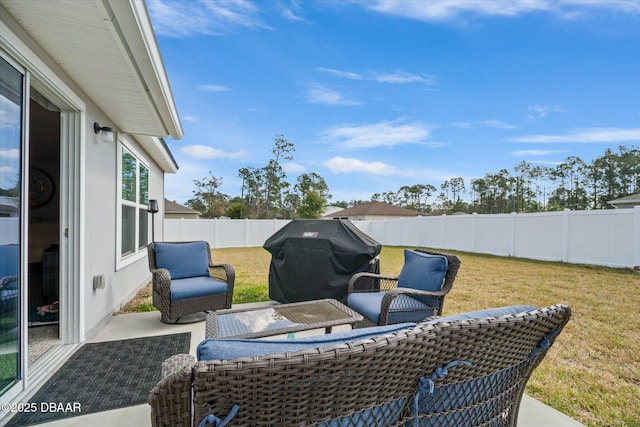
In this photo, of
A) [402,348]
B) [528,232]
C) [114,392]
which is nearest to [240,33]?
[114,392]

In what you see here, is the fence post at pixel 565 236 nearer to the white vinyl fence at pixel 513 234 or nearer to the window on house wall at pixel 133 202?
the white vinyl fence at pixel 513 234

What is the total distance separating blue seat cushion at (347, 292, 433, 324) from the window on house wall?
3.94 metres

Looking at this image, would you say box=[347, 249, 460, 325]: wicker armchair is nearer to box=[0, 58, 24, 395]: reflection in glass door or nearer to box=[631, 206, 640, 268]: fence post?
box=[0, 58, 24, 395]: reflection in glass door

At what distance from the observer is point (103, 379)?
→ 263cm

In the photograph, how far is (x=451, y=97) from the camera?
1278 centimetres

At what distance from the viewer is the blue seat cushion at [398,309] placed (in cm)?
304

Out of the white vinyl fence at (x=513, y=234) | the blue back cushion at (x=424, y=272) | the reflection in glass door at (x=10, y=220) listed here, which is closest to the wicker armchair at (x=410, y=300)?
the blue back cushion at (x=424, y=272)

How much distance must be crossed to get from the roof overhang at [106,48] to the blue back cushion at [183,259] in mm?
1858

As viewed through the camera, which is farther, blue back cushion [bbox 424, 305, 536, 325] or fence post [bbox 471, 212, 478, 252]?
fence post [bbox 471, 212, 478, 252]

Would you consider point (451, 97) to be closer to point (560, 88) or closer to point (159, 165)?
point (560, 88)

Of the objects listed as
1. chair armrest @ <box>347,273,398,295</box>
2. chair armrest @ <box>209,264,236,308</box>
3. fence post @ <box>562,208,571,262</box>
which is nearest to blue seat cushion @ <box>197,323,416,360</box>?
chair armrest @ <box>347,273,398,295</box>

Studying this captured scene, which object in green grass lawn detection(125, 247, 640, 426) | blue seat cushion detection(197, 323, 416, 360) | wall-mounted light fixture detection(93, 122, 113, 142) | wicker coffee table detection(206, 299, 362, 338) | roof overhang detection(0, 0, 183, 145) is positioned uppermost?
roof overhang detection(0, 0, 183, 145)

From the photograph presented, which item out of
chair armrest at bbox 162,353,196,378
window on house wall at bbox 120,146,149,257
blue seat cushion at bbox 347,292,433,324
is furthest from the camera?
window on house wall at bbox 120,146,149,257

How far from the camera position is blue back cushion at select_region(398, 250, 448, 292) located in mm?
3252
